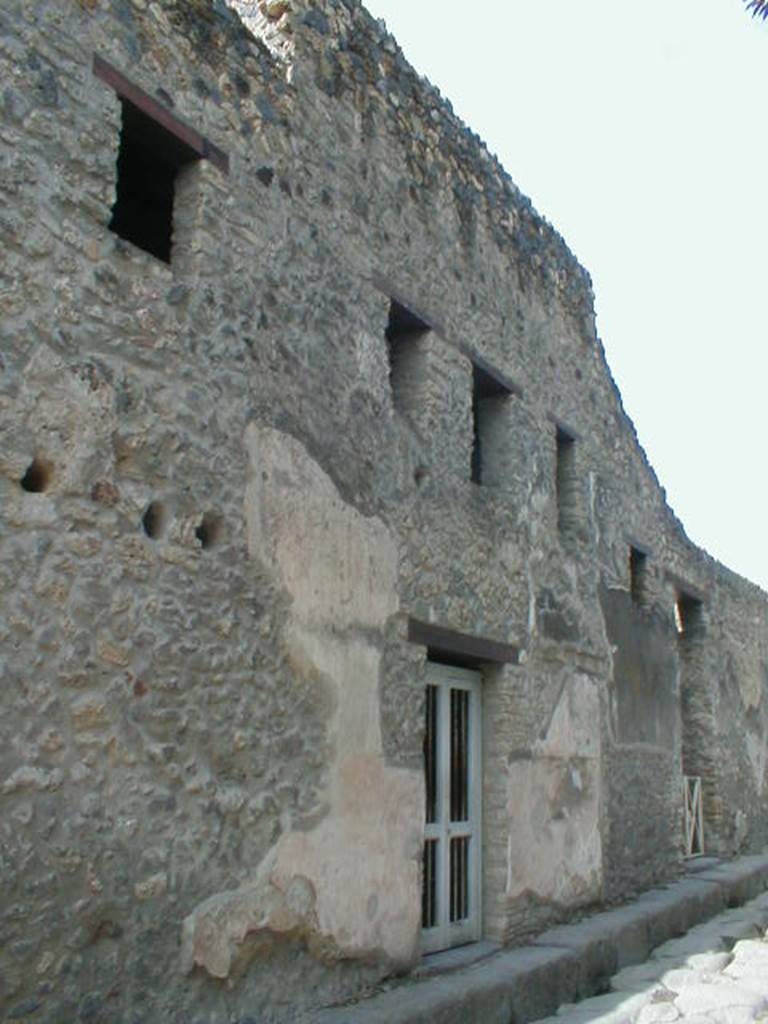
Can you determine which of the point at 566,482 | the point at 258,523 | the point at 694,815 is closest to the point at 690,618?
the point at 694,815

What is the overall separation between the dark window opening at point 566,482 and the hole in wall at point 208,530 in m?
3.92

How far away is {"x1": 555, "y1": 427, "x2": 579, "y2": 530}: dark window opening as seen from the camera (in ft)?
24.6

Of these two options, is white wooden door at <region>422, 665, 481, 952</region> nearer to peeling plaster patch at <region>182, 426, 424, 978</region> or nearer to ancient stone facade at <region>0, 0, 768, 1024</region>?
ancient stone facade at <region>0, 0, 768, 1024</region>

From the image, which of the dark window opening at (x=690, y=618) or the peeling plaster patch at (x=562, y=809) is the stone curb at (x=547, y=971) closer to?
the peeling plaster patch at (x=562, y=809)

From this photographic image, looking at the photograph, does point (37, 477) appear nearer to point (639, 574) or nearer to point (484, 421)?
point (484, 421)

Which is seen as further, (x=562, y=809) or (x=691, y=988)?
(x=562, y=809)

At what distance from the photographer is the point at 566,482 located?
7.55m

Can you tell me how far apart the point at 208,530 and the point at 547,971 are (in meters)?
2.87

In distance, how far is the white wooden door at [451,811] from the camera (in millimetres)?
5469

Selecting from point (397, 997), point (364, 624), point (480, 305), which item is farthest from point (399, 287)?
point (397, 997)

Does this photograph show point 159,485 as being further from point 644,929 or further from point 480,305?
point 644,929

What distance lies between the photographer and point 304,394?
4574 mm

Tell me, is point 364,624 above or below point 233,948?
above

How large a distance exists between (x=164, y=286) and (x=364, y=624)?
67.1 inches
